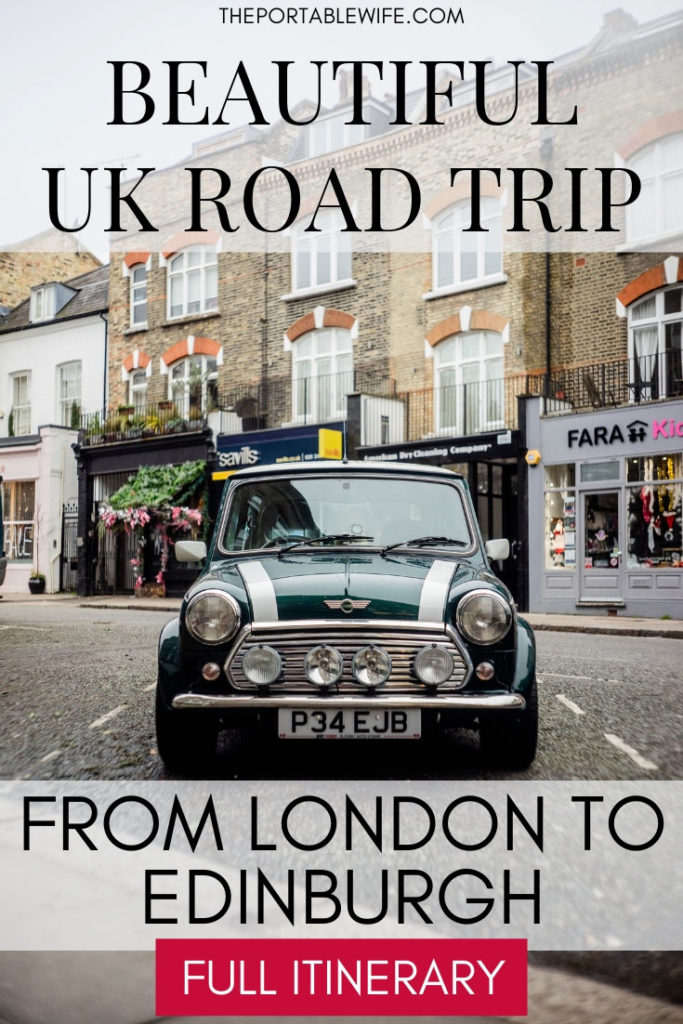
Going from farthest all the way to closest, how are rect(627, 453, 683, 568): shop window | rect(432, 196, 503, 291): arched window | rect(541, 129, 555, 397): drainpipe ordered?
1. rect(432, 196, 503, 291): arched window
2. rect(541, 129, 555, 397): drainpipe
3. rect(627, 453, 683, 568): shop window

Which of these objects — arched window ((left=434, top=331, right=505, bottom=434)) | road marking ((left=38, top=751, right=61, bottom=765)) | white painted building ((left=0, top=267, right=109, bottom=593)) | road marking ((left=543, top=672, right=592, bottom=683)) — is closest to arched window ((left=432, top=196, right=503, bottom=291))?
arched window ((left=434, top=331, right=505, bottom=434))

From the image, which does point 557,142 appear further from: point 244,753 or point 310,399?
point 244,753

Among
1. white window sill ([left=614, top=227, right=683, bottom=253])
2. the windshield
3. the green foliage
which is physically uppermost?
white window sill ([left=614, top=227, right=683, bottom=253])

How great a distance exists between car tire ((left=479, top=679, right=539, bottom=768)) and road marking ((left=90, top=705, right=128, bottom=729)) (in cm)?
273

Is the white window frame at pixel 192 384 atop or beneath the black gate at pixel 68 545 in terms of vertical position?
atop

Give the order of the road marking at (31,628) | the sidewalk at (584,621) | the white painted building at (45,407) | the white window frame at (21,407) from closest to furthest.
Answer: the road marking at (31,628)
the sidewalk at (584,621)
the white painted building at (45,407)
the white window frame at (21,407)

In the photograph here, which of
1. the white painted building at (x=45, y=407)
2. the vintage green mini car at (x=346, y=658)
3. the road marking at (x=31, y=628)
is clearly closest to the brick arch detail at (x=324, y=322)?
the white painted building at (x=45, y=407)

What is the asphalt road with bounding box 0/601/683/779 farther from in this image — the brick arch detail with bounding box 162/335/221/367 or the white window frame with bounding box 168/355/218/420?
the brick arch detail with bounding box 162/335/221/367

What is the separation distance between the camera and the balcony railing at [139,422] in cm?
2692

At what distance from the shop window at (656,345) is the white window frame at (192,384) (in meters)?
11.9

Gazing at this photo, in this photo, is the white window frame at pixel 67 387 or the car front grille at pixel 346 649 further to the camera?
the white window frame at pixel 67 387

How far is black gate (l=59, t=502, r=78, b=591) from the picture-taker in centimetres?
3044

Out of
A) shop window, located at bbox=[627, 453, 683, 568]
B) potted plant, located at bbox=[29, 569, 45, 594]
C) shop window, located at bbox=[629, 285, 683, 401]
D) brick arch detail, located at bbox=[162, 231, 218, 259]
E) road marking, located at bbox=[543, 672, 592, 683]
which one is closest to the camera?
road marking, located at bbox=[543, 672, 592, 683]

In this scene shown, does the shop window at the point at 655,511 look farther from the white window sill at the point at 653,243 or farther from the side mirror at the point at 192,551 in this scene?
the side mirror at the point at 192,551
